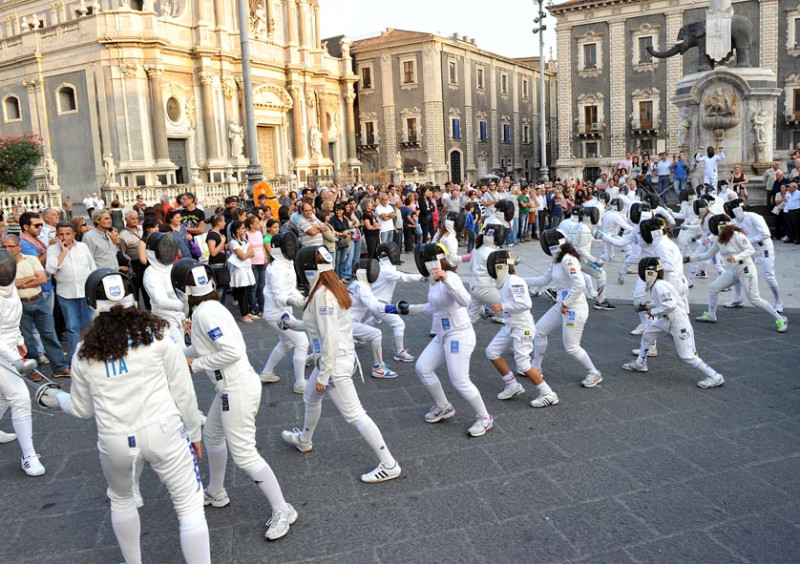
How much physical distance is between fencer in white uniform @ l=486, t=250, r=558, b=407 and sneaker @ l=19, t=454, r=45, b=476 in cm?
418

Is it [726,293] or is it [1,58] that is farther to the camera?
[1,58]

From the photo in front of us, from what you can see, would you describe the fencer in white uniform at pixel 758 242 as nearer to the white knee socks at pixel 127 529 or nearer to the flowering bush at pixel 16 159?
the white knee socks at pixel 127 529

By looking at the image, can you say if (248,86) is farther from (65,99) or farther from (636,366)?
(65,99)

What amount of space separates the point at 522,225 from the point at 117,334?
1720 centimetres

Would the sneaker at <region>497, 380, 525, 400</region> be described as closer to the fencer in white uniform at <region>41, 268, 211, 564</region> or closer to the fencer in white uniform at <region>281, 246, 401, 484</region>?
the fencer in white uniform at <region>281, 246, 401, 484</region>

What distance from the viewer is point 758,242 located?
10.4 metres

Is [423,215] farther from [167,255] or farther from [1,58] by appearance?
[1,58]

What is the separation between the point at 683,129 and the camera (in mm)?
20922

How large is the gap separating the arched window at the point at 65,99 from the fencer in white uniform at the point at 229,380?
Answer: 3430 centimetres

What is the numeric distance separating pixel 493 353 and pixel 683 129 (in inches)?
668

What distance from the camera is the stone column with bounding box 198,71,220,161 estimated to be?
35.1m

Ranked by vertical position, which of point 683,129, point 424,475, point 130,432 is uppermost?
point 683,129

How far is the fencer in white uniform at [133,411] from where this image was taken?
3684 mm

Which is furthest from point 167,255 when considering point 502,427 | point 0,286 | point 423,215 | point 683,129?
point 683,129
